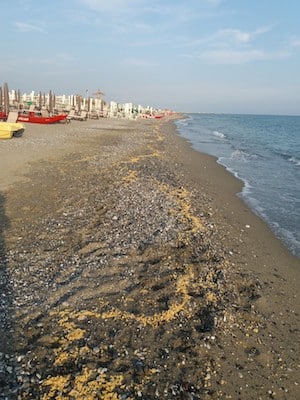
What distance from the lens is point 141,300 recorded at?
15.5 ft

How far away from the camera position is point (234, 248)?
6.80 meters

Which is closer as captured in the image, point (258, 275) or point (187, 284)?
point (187, 284)

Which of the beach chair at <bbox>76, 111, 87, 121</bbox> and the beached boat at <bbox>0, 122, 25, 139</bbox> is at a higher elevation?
the beach chair at <bbox>76, 111, 87, 121</bbox>

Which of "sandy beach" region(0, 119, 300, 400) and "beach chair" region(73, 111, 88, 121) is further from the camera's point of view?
"beach chair" region(73, 111, 88, 121)

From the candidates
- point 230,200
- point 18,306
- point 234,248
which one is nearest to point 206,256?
point 234,248

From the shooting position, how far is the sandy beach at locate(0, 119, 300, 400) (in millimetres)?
3412

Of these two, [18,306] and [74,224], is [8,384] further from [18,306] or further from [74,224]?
[74,224]

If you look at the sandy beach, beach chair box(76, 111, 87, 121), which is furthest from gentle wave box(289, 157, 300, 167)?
beach chair box(76, 111, 87, 121)

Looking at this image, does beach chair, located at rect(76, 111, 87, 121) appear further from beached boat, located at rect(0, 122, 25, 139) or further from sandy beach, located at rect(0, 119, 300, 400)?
sandy beach, located at rect(0, 119, 300, 400)

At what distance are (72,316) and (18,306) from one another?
0.79m

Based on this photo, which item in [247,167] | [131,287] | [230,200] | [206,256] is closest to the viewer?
[131,287]

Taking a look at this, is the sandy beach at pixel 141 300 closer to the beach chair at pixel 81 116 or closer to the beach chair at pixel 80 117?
the beach chair at pixel 80 117

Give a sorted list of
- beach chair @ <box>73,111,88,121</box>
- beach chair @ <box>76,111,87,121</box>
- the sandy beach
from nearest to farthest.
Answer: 1. the sandy beach
2. beach chair @ <box>73,111,88,121</box>
3. beach chair @ <box>76,111,87,121</box>

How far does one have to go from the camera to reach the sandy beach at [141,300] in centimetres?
341
